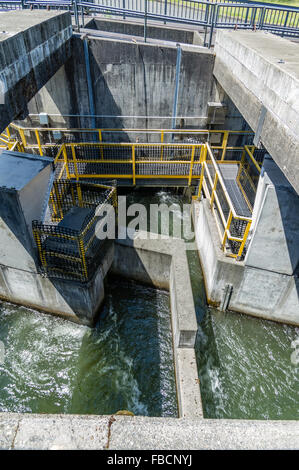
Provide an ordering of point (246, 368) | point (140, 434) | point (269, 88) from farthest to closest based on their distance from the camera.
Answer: point (246, 368), point (269, 88), point (140, 434)

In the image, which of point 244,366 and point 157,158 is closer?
point 244,366

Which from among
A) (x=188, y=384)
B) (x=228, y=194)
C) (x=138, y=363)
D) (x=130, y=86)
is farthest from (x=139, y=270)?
(x=130, y=86)

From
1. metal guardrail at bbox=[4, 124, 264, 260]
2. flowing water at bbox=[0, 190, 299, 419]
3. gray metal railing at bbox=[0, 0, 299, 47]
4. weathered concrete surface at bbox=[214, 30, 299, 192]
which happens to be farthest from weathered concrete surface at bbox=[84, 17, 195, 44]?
flowing water at bbox=[0, 190, 299, 419]

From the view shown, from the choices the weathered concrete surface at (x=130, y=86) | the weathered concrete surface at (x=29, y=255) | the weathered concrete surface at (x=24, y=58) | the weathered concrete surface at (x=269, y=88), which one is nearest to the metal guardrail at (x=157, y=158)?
the weathered concrete surface at (x=130, y=86)

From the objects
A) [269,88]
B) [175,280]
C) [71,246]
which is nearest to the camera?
[269,88]

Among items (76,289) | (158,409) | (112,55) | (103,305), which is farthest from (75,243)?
(112,55)

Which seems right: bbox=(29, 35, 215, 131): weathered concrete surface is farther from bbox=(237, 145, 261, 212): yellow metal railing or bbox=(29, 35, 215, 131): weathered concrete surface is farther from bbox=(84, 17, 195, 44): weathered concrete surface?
bbox=(84, 17, 195, 44): weathered concrete surface

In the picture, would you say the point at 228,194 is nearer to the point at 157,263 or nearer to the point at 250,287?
the point at 250,287
